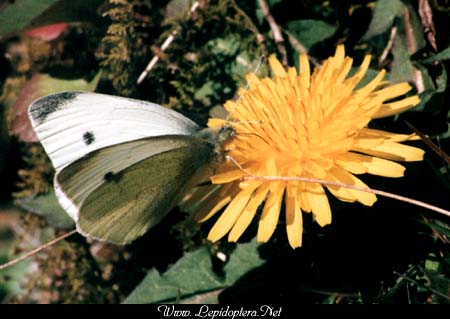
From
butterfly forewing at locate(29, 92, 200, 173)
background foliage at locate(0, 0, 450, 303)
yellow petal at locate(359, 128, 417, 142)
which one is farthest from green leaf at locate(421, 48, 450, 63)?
butterfly forewing at locate(29, 92, 200, 173)

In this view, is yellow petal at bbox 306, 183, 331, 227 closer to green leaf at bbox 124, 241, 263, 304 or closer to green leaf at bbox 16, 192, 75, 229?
green leaf at bbox 124, 241, 263, 304

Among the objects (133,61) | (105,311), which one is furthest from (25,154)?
(105,311)

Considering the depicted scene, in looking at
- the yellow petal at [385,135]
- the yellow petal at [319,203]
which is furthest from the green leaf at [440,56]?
the yellow petal at [319,203]

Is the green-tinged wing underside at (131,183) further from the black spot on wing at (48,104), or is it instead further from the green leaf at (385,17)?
the green leaf at (385,17)

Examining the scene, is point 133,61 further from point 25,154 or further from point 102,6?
point 25,154

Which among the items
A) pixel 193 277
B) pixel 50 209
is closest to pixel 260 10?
pixel 193 277

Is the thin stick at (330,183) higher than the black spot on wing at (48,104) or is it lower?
lower
